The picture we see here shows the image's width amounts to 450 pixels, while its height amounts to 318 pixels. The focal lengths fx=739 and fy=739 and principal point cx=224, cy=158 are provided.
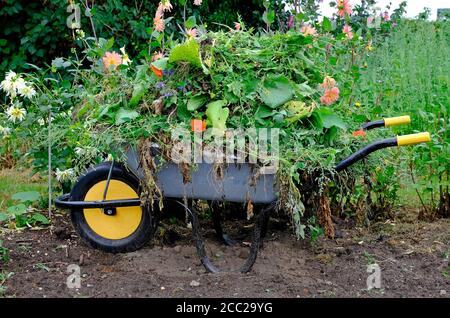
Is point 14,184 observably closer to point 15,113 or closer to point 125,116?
point 15,113

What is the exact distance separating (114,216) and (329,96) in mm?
1147

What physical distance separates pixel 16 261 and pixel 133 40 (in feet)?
11.4

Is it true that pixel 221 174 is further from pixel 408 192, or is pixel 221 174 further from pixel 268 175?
pixel 408 192

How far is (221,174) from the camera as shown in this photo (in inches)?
117

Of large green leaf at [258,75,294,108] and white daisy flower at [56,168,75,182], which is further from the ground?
large green leaf at [258,75,294,108]

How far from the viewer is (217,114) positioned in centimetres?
305

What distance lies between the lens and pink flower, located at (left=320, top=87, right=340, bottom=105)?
3.28 metres

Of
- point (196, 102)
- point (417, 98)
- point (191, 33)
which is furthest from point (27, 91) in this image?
point (417, 98)

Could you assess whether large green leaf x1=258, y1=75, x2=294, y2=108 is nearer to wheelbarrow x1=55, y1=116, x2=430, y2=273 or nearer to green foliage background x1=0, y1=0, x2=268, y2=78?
wheelbarrow x1=55, y1=116, x2=430, y2=273

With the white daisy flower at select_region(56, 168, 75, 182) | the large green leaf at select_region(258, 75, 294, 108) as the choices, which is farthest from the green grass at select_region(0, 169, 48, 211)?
the large green leaf at select_region(258, 75, 294, 108)

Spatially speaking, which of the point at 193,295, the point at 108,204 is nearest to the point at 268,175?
the point at 193,295

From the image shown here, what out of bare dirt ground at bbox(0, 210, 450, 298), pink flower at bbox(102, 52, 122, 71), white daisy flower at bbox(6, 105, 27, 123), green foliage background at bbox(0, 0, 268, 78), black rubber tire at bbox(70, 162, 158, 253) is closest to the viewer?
bare dirt ground at bbox(0, 210, 450, 298)

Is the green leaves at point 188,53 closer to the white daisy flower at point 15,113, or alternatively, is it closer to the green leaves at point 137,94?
the green leaves at point 137,94

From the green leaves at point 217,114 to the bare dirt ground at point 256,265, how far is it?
65cm
